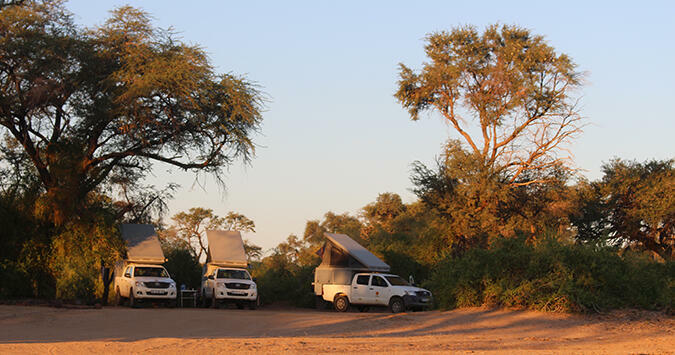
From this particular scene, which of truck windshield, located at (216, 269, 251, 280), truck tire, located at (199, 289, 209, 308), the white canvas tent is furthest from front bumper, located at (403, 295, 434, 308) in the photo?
truck tire, located at (199, 289, 209, 308)

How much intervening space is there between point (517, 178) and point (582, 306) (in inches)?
794

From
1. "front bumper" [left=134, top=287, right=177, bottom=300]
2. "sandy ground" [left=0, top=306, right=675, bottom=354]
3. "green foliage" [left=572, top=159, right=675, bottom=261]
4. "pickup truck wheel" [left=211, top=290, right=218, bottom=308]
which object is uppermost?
"green foliage" [left=572, top=159, right=675, bottom=261]

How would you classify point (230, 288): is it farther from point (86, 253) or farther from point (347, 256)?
point (86, 253)

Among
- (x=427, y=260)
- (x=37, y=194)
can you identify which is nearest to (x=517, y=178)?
(x=427, y=260)

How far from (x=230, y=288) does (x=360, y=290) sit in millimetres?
5299

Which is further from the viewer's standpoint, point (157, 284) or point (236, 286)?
point (236, 286)

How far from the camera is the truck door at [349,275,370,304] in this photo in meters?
29.0

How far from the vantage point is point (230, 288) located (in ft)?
97.7

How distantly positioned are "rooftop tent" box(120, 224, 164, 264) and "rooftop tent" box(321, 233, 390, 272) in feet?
23.8

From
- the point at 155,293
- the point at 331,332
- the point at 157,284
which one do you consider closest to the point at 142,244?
the point at 157,284

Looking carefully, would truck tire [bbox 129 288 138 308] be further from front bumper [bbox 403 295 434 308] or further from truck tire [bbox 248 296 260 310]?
front bumper [bbox 403 295 434 308]

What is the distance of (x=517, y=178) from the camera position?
41.0 meters

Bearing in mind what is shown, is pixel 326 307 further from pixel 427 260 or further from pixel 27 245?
pixel 27 245

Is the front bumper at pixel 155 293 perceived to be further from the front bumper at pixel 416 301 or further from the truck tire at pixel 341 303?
the front bumper at pixel 416 301
